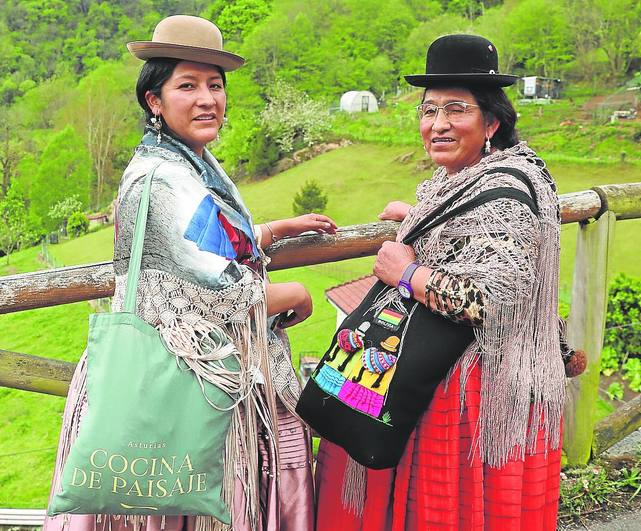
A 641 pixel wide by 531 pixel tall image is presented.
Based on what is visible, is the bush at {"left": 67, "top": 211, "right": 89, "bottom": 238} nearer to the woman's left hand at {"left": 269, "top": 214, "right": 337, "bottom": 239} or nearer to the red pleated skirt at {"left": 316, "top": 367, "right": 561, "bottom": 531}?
the woman's left hand at {"left": 269, "top": 214, "right": 337, "bottom": 239}

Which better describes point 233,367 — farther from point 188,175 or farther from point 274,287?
point 188,175

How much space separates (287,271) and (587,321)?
63.7 ft

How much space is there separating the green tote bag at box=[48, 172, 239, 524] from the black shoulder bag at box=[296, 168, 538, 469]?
323mm

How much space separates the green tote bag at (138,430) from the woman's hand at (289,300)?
267 millimetres

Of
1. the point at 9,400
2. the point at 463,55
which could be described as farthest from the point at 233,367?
the point at 9,400

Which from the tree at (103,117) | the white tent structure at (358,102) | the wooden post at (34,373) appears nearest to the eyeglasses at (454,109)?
the wooden post at (34,373)

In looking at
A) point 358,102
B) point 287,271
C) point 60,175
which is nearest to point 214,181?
point 287,271

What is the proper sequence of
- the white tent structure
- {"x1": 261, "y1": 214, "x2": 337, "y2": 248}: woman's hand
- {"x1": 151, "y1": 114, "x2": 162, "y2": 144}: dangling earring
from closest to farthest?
{"x1": 151, "y1": 114, "x2": 162, "y2": 144}: dangling earring, {"x1": 261, "y1": 214, "x2": 337, "y2": 248}: woman's hand, the white tent structure

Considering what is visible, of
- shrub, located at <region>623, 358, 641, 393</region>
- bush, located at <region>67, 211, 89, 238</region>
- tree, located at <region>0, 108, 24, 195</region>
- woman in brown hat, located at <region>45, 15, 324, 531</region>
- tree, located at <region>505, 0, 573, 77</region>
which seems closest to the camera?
woman in brown hat, located at <region>45, 15, 324, 531</region>

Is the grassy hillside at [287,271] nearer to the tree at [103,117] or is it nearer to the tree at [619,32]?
the tree at [619,32]

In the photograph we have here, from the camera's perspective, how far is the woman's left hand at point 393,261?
151cm

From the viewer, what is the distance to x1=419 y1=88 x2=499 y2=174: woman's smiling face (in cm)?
152

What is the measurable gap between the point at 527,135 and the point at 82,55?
44.8 m

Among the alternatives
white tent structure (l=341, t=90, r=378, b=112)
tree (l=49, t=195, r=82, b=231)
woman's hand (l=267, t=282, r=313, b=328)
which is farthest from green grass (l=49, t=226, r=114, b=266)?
woman's hand (l=267, t=282, r=313, b=328)
